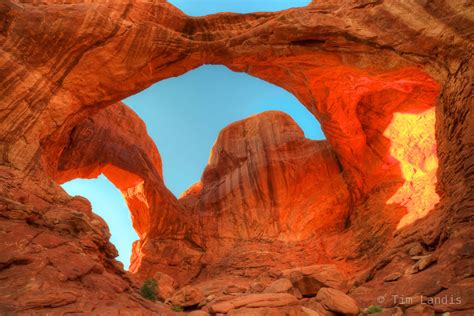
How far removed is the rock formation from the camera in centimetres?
952

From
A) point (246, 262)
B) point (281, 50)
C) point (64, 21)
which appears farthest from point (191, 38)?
point (246, 262)

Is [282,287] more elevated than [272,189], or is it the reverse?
[272,189]

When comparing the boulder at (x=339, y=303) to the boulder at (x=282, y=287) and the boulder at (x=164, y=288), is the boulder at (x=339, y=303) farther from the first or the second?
the boulder at (x=164, y=288)

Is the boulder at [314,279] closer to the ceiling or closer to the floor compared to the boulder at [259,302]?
closer to the ceiling

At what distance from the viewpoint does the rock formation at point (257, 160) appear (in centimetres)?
952

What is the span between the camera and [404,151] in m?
17.5

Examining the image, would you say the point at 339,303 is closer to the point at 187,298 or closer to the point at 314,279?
the point at 314,279

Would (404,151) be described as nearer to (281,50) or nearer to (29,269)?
(281,50)

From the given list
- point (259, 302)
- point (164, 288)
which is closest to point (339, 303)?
point (259, 302)

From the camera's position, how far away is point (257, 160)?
78.8ft

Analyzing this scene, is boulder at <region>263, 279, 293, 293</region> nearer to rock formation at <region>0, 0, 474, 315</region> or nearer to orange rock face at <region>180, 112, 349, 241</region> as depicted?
rock formation at <region>0, 0, 474, 315</region>

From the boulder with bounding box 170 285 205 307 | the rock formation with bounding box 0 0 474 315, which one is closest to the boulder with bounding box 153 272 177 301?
the rock formation with bounding box 0 0 474 315

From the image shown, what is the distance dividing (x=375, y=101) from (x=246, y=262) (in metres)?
10.8

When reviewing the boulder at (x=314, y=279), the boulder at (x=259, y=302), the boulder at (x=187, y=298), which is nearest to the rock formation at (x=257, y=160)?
the boulder at (x=259, y=302)
